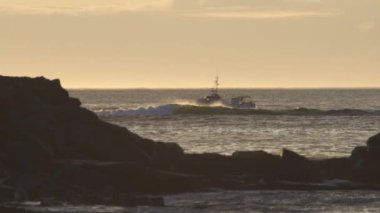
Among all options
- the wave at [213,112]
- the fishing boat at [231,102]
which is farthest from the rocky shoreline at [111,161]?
the fishing boat at [231,102]

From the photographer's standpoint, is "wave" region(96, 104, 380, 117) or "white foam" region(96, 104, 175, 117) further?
"white foam" region(96, 104, 175, 117)

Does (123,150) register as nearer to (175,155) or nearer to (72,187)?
(175,155)

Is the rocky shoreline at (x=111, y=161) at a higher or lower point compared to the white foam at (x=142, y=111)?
higher

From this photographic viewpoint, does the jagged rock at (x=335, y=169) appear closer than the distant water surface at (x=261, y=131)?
Yes

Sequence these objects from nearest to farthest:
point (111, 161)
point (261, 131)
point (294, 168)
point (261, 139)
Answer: point (111, 161) < point (294, 168) < point (261, 139) < point (261, 131)

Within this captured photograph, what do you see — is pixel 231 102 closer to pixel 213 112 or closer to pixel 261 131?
pixel 213 112

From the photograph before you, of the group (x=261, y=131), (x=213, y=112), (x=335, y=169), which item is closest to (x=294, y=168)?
(x=335, y=169)

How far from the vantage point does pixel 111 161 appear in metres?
53.5

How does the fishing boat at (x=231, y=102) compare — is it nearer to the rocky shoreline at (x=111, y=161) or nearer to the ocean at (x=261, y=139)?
the ocean at (x=261, y=139)

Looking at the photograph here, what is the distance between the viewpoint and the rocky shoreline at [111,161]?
50.0 metres

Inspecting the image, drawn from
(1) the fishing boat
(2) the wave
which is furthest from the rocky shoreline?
(1) the fishing boat

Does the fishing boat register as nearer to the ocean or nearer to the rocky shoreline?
the ocean

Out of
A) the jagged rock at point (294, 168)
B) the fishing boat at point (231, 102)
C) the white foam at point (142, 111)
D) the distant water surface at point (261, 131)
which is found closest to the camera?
the jagged rock at point (294, 168)

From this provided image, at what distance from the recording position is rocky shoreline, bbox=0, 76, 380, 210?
5000cm
